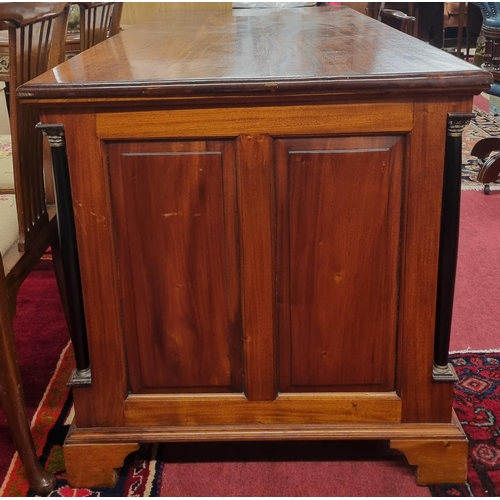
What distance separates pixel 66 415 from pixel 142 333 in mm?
415

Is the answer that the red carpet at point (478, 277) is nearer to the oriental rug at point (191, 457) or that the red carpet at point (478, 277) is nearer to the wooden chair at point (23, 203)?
the oriental rug at point (191, 457)

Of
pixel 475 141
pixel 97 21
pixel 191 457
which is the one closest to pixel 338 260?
pixel 191 457

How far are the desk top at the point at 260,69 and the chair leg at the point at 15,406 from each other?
401 millimetres

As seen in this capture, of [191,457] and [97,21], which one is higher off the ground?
[97,21]

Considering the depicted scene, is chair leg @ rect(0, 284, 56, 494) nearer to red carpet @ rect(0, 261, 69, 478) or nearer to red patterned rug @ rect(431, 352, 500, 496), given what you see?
red carpet @ rect(0, 261, 69, 478)

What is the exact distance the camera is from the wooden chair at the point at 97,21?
5.78 ft

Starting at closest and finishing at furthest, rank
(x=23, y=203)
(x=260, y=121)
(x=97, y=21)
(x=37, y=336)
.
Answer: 1. (x=260, y=121)
2. (x=23, y=203)
3. (x=37, y=336)
4. (x=97, y=21)

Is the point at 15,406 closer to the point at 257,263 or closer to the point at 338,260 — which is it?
the point at 257,263

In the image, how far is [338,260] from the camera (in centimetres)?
103

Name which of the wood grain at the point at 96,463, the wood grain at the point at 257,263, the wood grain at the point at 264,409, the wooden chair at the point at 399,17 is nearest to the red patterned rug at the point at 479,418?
the wood grain at the point at 264,409

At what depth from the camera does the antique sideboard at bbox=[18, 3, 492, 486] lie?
3.09 feet

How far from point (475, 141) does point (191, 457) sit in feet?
8.95

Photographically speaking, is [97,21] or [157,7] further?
[157,7]

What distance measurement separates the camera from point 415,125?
0.95 meters
